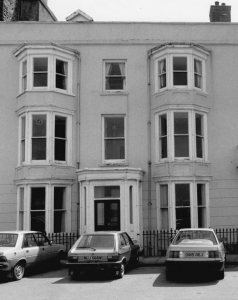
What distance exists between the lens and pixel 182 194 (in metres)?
19.3

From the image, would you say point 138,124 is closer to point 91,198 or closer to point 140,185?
point 140,185

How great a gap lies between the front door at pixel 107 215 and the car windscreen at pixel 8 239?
540 centimetres

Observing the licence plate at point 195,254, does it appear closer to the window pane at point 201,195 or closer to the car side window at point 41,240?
the car side window at point 41,240

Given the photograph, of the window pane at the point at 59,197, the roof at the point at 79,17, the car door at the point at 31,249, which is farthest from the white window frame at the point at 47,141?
the car door at the point at 31,249

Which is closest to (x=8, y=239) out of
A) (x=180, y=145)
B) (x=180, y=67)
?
(x=180, y=145)

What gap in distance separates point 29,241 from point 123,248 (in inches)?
124

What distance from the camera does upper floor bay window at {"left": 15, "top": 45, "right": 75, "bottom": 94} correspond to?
19.6 meters

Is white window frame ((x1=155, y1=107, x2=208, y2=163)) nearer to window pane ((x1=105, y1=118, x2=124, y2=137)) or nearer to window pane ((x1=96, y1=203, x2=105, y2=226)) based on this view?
window pane ((x1=105, y1=118, x2=124, y2=137))

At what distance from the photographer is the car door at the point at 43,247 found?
14462mm

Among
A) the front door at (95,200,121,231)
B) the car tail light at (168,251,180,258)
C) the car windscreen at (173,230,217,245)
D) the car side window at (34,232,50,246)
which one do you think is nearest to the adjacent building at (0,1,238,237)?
the front door at (95,200,121,231)

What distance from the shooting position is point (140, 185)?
19.4m

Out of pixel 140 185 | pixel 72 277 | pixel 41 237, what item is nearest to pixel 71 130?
pixel 140 185

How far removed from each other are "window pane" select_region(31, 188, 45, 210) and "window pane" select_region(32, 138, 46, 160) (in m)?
1.47

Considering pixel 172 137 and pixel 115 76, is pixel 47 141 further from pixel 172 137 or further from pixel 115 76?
pixel 172 137
